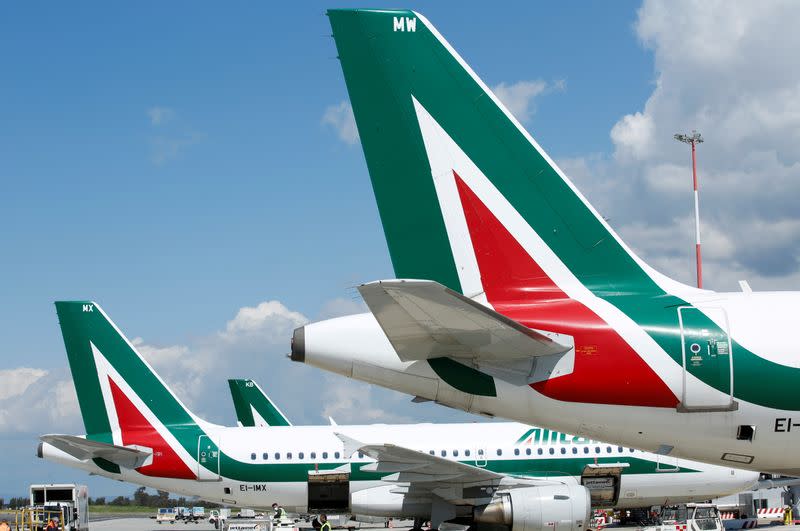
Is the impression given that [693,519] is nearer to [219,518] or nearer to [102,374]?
[102,374]

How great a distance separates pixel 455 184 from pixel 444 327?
204 centimetres

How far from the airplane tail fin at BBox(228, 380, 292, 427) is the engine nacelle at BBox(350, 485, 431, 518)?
63.5 feet

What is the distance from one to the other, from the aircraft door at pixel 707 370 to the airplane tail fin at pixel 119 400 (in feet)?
71.2

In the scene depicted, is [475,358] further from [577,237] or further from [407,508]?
[407,508]

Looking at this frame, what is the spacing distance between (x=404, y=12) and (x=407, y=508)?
17860 mm

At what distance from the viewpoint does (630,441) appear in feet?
30.6

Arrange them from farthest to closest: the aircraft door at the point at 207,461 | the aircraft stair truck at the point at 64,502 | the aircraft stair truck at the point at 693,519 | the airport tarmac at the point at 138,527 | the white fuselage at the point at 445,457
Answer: the airport tarmac at the point at 138,527, the aircraft stair truck at the point at 64,502, the aircraft door at the point at 207,461, the white fuselage at the point at 445,457, the aircraft stair truck at the point at 693,519

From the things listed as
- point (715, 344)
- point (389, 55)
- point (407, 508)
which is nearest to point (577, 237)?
point (715, 344)

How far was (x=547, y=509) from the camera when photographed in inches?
748

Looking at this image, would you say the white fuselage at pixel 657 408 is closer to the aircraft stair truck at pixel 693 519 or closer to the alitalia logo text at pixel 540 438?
the aircraft stair truck at pixel 693 519

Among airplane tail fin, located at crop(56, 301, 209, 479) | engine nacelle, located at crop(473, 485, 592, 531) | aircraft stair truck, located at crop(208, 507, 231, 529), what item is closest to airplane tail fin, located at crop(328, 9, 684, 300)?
engine nacelle, located at crop(473, 485, 592, 531)

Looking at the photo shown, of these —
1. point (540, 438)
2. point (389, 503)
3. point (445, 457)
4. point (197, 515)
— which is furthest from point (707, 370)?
point (197, 515)

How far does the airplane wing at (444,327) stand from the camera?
308 inches

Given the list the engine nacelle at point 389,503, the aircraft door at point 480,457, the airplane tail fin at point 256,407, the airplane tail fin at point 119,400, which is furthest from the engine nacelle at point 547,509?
the airplane tail fin at point 256,407
